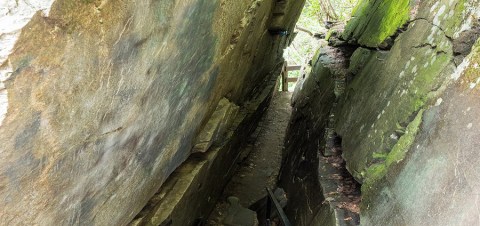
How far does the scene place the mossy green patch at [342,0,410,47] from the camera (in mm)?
4965

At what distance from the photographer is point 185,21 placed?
10.1 feet

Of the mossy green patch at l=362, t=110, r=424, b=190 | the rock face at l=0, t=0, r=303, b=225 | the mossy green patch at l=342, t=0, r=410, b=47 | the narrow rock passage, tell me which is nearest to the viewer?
the rock face at l=0, t=0, r=303, b=225

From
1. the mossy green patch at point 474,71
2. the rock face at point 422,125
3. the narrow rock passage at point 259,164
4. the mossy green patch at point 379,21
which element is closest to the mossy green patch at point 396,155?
the rock face at point 422,125

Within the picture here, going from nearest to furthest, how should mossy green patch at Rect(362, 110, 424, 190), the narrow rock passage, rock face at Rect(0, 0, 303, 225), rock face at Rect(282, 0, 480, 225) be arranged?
rock face at Rect(0, 0, 303, 225)
rock face at Rect(282, 0, 480, 225)
mossy green patch at Rect(362, 110, 424, 190)
the narrow rock passage

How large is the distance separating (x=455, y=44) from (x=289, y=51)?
19926 millimetres

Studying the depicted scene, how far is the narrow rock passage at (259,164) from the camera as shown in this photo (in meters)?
8.77

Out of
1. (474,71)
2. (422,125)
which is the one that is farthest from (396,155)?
(474,71)

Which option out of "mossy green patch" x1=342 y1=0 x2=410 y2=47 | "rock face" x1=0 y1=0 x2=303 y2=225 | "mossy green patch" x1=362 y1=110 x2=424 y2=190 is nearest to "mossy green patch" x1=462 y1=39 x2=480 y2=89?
"mossy green patch" x1=362 y1=110 x2=424 y2=190

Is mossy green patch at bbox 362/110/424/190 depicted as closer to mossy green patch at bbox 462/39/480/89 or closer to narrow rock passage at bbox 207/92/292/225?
mossy green patch at bbox 462/39/480/89

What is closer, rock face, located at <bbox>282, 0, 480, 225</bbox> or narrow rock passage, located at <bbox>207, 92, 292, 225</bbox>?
rock face, located at <bbox>282, 0, 480, 225</bbox>

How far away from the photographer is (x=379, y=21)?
6043 millimetres

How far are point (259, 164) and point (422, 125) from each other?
754cm

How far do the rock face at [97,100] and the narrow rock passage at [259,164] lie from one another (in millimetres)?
4655

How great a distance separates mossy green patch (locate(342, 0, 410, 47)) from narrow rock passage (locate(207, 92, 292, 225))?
4.17 m
